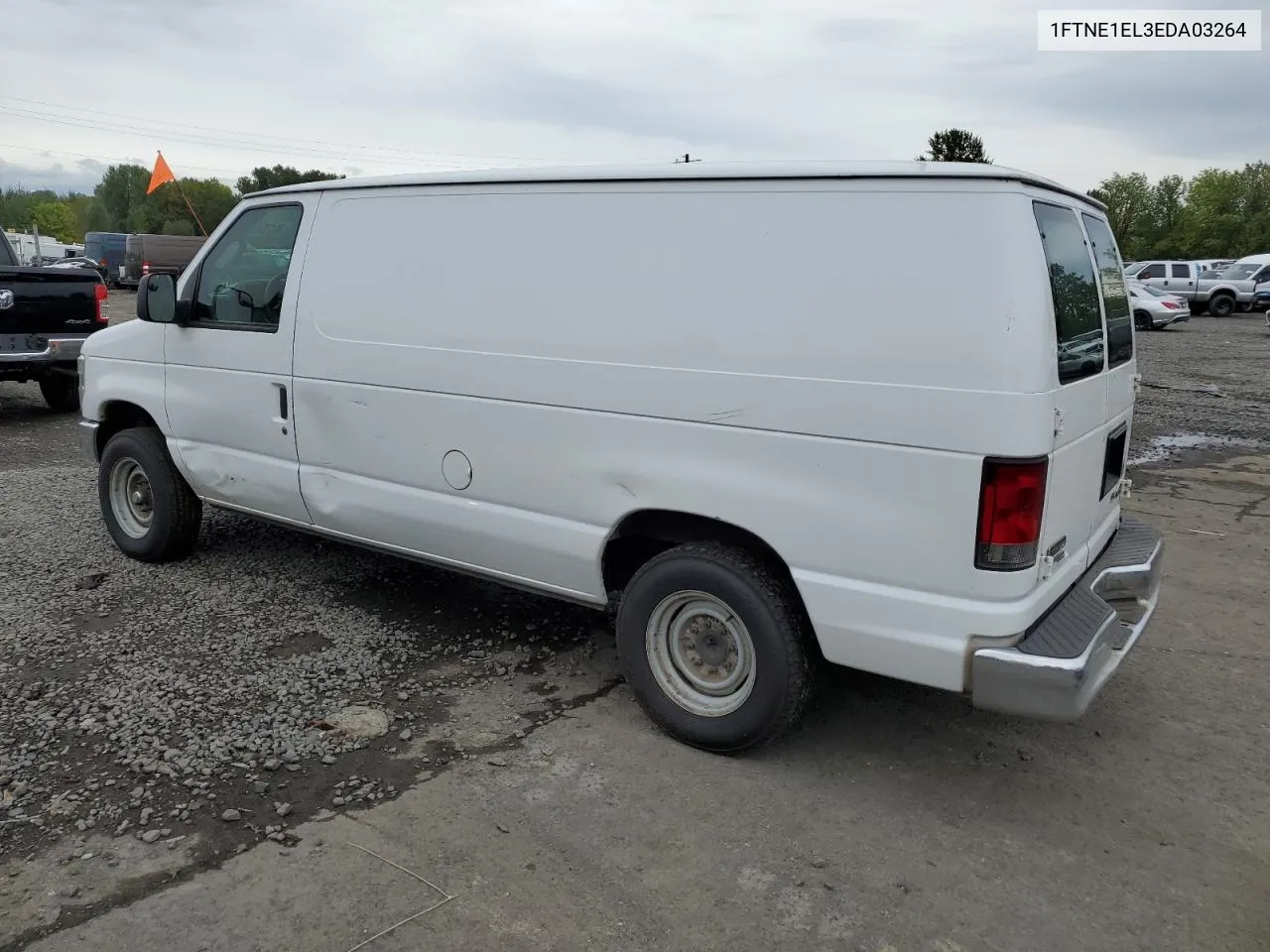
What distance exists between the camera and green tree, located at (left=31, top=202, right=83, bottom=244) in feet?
447

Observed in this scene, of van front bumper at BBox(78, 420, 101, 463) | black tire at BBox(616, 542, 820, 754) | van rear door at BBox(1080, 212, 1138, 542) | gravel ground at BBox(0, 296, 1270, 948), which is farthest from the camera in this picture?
van front bumper at BBox(78, 420, 101, 463)

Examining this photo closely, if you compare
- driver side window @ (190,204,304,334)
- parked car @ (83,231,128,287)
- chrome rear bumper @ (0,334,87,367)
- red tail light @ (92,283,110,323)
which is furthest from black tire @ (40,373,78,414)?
parked car @ (83,231,128,287)

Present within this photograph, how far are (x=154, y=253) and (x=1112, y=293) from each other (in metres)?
43.2

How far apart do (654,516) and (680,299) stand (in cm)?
85

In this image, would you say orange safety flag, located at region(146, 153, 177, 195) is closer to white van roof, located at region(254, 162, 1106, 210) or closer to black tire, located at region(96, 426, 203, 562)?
black tire, located at region(96, 426, 203, 562)

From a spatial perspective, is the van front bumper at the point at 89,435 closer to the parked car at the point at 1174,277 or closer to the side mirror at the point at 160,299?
the side mirror at the point at 160,299

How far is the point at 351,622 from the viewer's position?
5.00m

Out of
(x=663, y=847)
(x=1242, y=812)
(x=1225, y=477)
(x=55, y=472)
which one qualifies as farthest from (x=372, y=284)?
(x=1225, y=477)

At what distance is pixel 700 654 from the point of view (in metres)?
3.85

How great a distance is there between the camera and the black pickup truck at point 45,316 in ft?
32.1

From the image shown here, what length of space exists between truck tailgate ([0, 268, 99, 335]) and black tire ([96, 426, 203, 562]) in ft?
16.6

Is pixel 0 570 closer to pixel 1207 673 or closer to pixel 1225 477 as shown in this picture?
pixel 1207 673

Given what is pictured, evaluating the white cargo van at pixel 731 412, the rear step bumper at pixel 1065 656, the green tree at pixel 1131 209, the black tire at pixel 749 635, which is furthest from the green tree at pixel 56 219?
the rear step bumper at pixel 1065 656

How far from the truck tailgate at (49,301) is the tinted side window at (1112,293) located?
31.6ft
